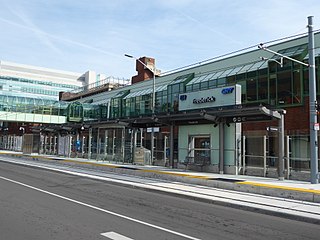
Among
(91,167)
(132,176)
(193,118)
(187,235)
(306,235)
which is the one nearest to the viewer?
(187,235)

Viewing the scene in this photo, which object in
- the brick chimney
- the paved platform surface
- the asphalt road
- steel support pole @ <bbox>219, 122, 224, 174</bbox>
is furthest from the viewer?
the brick chimney

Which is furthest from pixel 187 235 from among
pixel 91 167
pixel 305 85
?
pixel 305 85

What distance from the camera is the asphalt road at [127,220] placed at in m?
6.50

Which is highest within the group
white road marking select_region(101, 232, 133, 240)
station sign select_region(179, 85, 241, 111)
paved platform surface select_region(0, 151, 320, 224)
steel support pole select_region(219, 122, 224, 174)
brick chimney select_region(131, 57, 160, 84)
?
brick chimney select_region(131, 57, 160, 84)

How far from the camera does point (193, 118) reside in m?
20.2

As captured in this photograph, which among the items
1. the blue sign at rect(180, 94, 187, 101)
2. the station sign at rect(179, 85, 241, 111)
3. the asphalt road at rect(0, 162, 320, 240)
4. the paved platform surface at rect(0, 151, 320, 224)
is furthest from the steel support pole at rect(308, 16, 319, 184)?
the blue sign at rect(180, 94, 187, 101)

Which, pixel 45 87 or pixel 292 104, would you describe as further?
pixel 45 87

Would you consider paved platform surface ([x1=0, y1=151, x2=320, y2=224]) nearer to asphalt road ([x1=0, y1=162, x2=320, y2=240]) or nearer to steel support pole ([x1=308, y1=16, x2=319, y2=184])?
asphalt road ([x1=0, y1=162, x2=320, y2=240])

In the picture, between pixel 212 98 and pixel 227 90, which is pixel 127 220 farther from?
pixel 212 98

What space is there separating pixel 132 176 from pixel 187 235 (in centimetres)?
1202

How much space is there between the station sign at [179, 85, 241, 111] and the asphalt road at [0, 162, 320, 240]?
9.62 meters

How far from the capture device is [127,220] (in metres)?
7.70

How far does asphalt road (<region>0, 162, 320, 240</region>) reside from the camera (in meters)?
6.50

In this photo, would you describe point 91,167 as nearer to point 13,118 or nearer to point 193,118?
point 193,118
